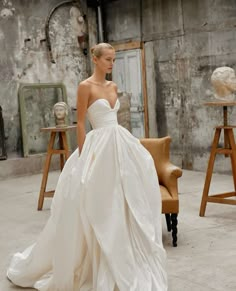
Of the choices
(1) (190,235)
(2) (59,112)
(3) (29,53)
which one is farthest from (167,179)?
(3) (29,53)

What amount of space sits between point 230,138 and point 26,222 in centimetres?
229

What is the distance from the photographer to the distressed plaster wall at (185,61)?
7.00 metres

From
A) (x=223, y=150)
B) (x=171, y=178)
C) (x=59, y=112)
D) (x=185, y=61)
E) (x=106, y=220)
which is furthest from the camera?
(x=185, y=61)

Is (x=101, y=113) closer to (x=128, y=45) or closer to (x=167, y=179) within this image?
(x=167, y=179)

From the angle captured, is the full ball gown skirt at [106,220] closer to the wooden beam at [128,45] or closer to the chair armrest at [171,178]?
the chair armrest at [171,178]

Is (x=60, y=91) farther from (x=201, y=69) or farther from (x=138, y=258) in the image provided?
(x=138, y=258)

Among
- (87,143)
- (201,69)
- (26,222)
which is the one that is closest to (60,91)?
(201,69)

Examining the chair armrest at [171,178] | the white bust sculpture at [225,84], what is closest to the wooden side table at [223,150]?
the white bust sculpture at [225,84]

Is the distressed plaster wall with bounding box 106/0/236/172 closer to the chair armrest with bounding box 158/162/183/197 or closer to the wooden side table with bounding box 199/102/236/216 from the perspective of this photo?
the wooden side table with bounding box 199/102/236/216

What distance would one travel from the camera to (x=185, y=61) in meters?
7.47

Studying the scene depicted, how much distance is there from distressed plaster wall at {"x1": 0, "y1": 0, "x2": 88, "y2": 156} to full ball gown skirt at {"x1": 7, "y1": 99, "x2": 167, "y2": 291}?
5.05 metres

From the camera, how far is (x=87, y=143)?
3.17 meters

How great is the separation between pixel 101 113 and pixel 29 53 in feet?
17.6

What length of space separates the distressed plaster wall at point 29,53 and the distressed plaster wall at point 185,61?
1.14m
